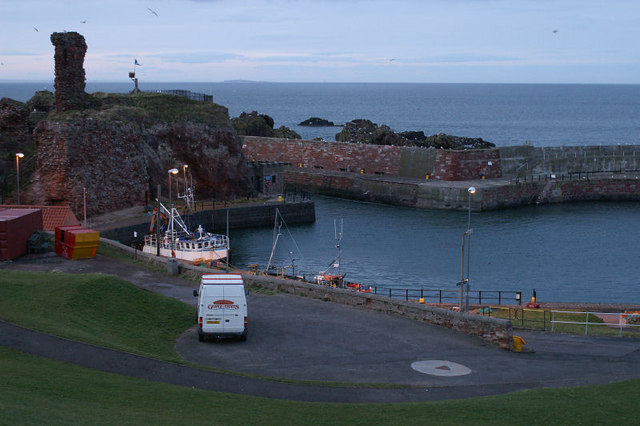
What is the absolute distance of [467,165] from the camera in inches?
3280

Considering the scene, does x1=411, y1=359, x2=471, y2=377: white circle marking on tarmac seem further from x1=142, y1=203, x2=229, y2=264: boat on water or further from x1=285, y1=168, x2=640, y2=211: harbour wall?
x1=285, y1=168, x2=640, y2=211: harbour wall

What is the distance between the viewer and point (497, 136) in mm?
170875

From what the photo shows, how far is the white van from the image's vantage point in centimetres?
2236

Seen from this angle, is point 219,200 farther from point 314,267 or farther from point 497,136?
point 497,136

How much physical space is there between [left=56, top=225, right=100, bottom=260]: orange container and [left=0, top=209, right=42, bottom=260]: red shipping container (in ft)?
5.38

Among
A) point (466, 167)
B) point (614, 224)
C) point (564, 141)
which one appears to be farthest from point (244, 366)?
point (564, 141)

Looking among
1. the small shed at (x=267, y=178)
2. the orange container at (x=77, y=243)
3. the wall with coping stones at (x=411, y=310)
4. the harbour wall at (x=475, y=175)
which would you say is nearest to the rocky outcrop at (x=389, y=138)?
the harbour wall at (x=475, y=175)

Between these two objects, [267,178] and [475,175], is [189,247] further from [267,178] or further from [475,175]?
[475,175]

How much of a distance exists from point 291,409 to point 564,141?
15107 centimetres

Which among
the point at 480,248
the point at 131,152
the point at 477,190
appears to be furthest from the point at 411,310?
the point at 477,190

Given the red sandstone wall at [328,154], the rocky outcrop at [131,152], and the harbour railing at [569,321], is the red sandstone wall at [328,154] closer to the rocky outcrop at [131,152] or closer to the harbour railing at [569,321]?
the rocky outcrop at [131,152]

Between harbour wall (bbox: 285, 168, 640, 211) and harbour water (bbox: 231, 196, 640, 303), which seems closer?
harbour water (bbox: 231, 196, 640, 303)

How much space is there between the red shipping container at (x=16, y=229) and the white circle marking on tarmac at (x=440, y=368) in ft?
68.7

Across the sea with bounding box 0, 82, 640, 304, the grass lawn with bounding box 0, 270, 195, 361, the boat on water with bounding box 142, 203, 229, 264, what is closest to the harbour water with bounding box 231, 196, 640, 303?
the sea with bounding box 0, 82, 640, 304
